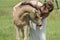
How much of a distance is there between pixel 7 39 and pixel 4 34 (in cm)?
74

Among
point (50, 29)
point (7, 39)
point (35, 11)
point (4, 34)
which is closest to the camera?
point (35, 11)

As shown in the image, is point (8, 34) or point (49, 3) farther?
point (8, 34)

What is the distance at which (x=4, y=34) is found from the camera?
8.92 m

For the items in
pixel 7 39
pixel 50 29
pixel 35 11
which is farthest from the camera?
pixel 50 29

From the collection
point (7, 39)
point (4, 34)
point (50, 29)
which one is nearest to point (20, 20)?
point (7, 39)

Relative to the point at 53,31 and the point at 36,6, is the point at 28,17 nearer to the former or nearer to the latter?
the point at 36,6

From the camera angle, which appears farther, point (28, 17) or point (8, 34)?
point (8, 34)

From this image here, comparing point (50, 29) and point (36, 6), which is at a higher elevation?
point (36, 6)

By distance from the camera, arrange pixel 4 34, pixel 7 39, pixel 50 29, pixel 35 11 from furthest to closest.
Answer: pixel 50 29 < pixel 4 34 < pixel 7 39 < pixel 35 11

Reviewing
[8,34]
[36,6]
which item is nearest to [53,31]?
[8,34]

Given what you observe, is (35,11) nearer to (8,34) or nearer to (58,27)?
(8,34)

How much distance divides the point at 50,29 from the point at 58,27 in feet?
1.44

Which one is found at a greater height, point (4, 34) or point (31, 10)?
point (31, 10)

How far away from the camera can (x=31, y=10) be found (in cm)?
276
